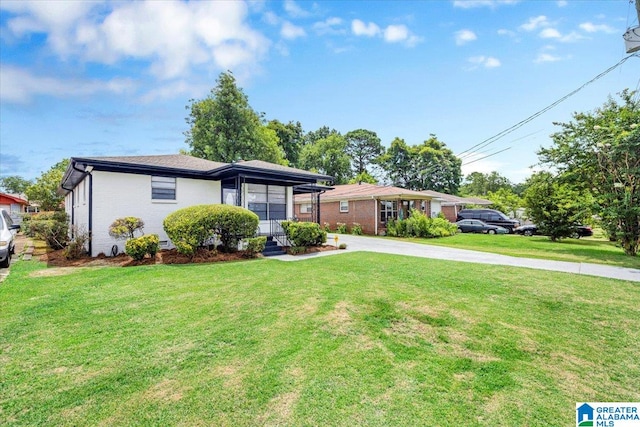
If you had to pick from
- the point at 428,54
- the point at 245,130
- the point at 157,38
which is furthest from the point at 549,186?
the point at 245,130

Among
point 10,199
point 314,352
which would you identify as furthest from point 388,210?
point 10,199

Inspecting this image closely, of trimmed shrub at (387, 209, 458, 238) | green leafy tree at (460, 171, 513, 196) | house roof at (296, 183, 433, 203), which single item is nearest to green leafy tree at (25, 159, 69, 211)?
house roof at (296, 183, 433, 203)

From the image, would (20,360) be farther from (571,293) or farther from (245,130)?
(245,130)

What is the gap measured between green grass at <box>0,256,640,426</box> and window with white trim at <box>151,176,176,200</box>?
5.93m

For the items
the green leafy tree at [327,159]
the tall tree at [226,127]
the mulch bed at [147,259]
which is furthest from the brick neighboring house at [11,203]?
the green leafy tree at [327,159]

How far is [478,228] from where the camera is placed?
84.1 feet

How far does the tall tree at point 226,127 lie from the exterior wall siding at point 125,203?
55.2 ft

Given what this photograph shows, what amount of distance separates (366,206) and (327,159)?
23.2 meters

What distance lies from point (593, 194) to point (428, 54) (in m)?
10.1

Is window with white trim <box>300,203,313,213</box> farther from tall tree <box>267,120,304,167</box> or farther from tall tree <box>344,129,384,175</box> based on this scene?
tall tree <box>344,129,384,175</box>

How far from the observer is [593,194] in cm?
1406

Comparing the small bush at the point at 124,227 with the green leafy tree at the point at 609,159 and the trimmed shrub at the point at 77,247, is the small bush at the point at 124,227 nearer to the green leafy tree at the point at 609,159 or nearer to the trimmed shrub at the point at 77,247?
the trimmed shrub at the point at 77,247

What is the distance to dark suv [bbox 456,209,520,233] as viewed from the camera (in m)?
26.4

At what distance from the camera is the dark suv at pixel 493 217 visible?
86.7ft
